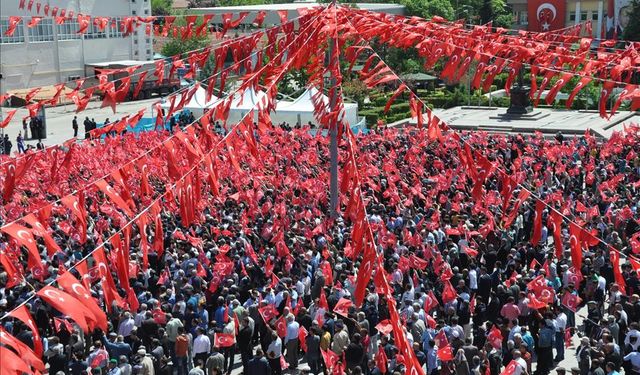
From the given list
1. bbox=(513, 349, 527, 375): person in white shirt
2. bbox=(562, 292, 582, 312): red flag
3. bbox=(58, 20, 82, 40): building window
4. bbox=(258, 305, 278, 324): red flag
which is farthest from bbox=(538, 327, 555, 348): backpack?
bbox=(58, 20, 82, 40): building window

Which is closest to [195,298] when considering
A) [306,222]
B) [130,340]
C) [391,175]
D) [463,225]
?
[130,340]

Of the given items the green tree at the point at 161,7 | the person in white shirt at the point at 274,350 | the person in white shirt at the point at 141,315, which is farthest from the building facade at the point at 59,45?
the person in white shirt at the point at 274,350

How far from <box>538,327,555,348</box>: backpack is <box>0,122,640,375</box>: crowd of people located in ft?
0.11

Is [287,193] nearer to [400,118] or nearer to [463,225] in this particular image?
[463,225]

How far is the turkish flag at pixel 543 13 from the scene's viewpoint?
74.8 meters

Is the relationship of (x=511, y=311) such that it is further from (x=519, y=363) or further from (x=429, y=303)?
(x=519, y=363)

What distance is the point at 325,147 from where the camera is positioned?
100 feet

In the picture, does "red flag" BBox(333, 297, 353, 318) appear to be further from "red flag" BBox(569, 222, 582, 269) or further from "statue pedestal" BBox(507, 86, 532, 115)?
"statue pedestal" BBox(507, 86, 532, 115)

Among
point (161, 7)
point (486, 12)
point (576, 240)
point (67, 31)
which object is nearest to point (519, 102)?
point (486, 12)

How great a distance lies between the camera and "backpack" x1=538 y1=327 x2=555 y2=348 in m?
14.7

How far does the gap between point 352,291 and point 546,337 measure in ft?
11.8

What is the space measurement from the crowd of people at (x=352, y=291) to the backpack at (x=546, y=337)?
33 mm

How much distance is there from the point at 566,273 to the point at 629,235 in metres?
5.05

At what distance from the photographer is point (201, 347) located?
48.6 ft
